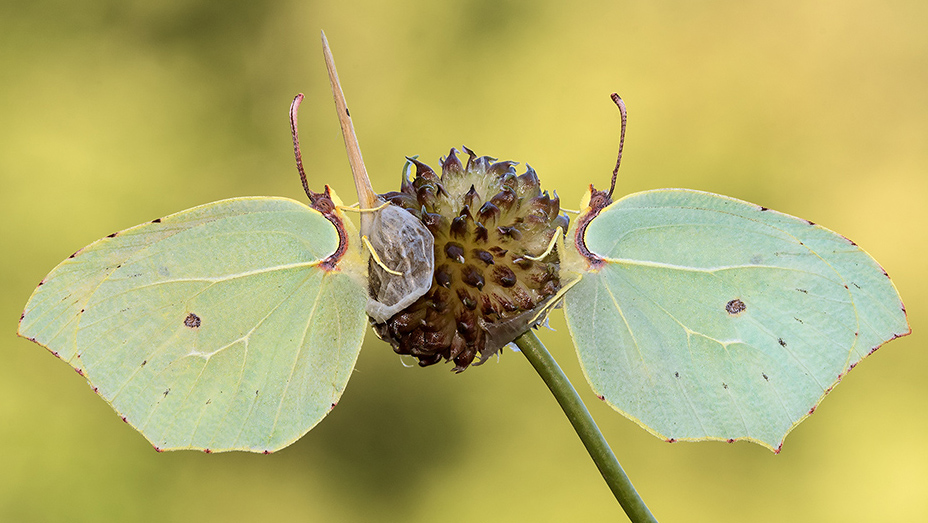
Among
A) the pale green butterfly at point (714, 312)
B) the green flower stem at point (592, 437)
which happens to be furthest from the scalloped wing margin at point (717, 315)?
the green flower stem at point (592, 437)

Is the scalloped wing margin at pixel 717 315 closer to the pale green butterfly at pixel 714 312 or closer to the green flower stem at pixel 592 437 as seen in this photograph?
the pale green butterfly at pixel 714 312

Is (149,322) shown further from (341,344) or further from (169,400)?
(341,344)

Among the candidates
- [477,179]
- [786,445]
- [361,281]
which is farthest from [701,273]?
[786,445]

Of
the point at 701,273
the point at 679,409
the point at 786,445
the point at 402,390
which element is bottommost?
the point at 402,390

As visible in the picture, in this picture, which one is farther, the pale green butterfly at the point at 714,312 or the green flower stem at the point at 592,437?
the pale green butterfly at the point at 714,312

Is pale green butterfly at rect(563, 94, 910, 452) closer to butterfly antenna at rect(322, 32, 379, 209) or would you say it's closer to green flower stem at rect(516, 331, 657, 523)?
green flower stem at rect(516, 331, 657, 523)

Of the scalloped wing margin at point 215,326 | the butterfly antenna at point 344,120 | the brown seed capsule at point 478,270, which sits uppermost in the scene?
the butterfly antenna at point 344,120

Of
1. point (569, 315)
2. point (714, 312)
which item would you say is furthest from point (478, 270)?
point (714, 312)
